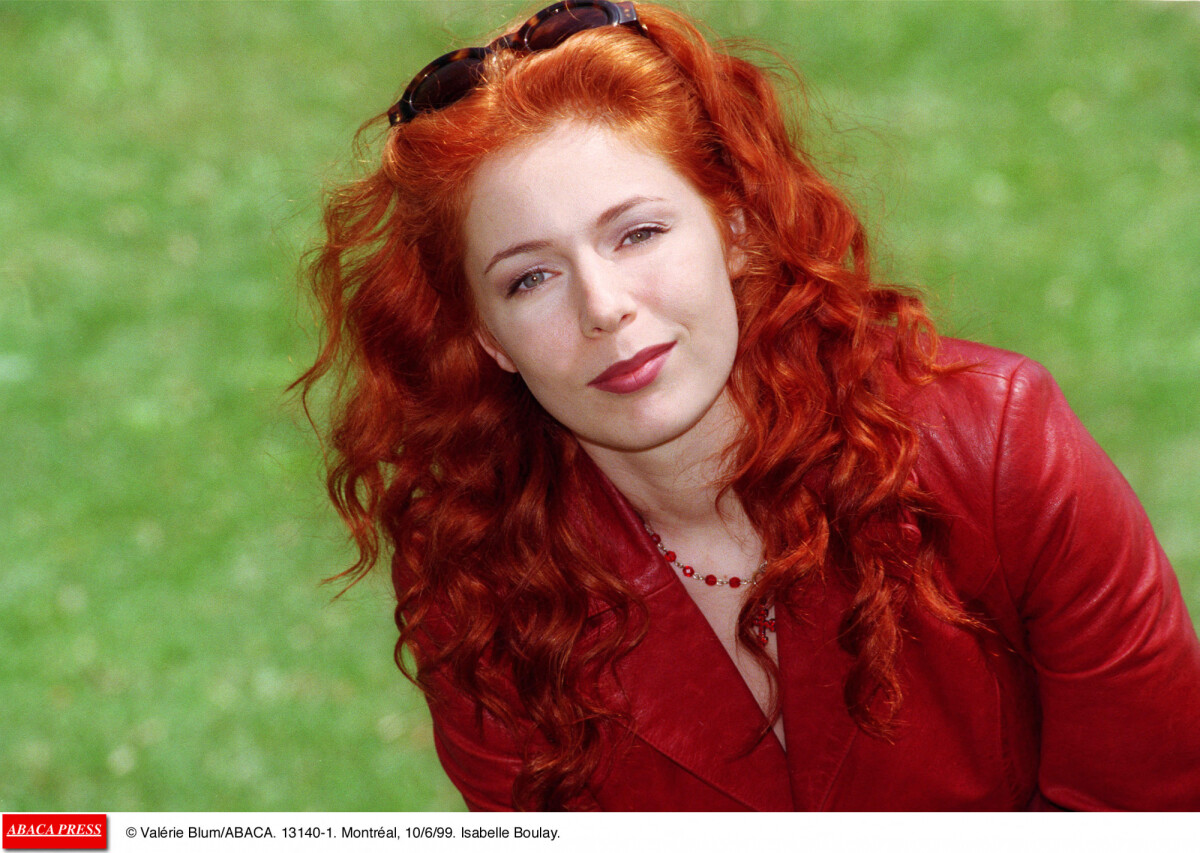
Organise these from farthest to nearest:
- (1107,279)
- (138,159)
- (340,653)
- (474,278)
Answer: (138,159) → (1107,279) → (340,653) → (474,278)

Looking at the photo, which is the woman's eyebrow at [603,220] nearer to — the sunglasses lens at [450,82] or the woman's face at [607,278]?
the woman's face at [607,278]

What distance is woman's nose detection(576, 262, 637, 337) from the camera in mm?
2072

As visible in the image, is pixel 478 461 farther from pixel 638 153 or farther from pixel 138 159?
pixel 138 159

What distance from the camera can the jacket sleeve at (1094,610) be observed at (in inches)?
86.1

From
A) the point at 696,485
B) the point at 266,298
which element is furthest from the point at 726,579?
the point at 266,298

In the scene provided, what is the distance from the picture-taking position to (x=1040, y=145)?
15.0 feet

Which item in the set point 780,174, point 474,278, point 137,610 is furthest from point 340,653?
point 780,174

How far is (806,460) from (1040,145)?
9.12 ft

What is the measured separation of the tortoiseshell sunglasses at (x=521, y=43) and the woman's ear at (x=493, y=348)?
0.42m

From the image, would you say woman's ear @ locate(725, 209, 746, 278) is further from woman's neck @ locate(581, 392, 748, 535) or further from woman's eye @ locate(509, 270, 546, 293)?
woman's eye @ locate(509, 270, 546, 293)

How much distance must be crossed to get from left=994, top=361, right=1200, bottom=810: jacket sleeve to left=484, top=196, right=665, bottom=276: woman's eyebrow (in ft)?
2.32
